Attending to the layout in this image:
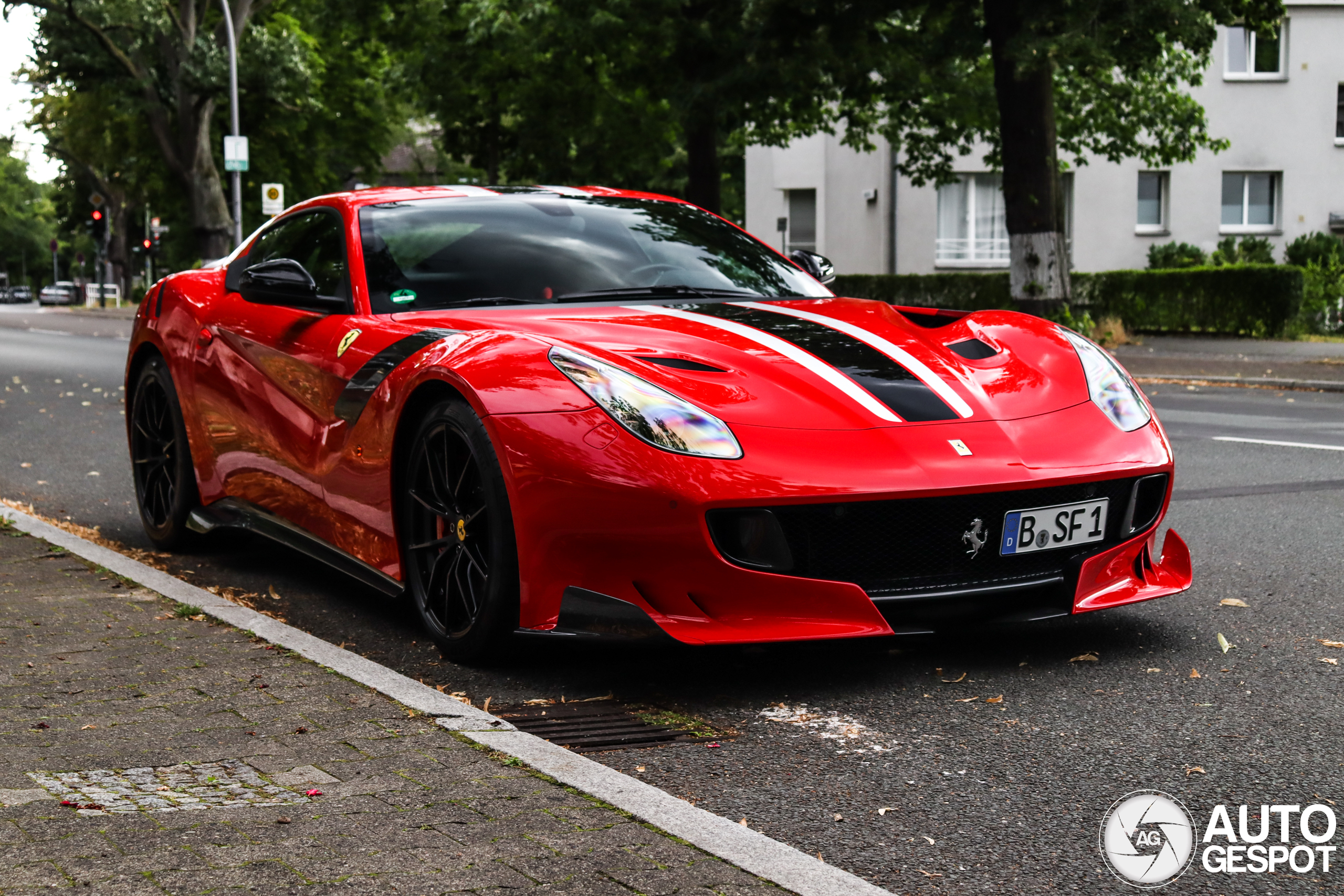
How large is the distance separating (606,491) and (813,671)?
2.69ft

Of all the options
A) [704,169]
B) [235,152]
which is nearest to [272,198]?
[235,152]

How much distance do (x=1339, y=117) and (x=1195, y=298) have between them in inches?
563

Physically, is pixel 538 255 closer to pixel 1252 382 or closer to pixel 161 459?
pixel 161 459

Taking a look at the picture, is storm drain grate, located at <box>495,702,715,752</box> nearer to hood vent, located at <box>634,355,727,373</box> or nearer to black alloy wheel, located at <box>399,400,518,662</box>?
black alloy wheel, located at <box>399,400,518,662</box>

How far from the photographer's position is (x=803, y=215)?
37.6 m

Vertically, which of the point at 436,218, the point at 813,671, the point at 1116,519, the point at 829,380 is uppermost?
the point at 436,218

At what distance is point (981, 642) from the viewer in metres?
4.44

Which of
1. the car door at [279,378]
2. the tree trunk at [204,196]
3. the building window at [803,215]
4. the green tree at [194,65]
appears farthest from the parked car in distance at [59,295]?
the car door at [279,378]

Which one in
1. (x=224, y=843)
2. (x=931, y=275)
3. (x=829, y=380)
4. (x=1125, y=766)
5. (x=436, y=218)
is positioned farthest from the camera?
(x=931, y=275)

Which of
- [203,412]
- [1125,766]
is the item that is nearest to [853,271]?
[203,412]

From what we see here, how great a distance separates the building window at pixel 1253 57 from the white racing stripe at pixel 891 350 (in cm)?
3232

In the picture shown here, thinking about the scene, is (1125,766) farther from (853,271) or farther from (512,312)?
(853,271)

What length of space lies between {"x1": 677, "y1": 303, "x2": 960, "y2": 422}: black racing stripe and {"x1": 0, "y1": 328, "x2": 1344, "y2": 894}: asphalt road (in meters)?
0.71

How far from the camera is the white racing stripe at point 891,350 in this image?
4.11 meters
